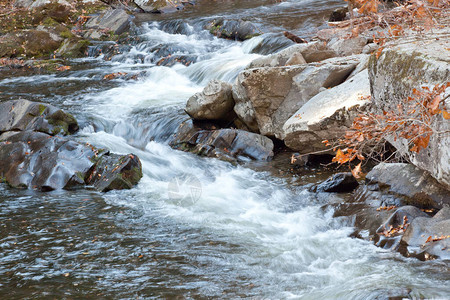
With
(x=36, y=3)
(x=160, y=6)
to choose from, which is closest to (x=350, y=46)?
(x=160, y=6)

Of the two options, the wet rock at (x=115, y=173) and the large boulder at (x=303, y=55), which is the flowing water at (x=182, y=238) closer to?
the wet rock at (x=115, y=173)

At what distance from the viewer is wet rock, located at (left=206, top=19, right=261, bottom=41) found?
16.7 metres

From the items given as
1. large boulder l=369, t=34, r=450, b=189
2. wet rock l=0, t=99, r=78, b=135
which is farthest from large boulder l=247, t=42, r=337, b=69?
wet rock l=0, t=99, r=78, b=135

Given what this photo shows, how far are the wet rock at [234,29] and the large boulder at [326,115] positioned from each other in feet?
28.4

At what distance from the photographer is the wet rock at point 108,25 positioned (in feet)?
66.7

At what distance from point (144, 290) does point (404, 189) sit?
351cm

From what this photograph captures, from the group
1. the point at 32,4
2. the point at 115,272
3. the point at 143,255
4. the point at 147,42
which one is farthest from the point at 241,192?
the point at 32,4

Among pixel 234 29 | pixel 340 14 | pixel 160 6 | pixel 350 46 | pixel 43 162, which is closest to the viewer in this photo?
pixel 43 162

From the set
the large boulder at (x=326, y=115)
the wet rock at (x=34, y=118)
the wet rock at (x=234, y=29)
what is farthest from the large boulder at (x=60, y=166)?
the wet rock at (x=234, y=29)

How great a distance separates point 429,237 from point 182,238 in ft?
9.43

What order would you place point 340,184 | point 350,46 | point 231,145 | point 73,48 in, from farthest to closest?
point 73,48 < point 350,46 < point 231,145 < point 340,184

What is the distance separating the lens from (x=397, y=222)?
17.9 ft

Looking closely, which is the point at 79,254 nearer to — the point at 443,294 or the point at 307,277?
the point at 307,277

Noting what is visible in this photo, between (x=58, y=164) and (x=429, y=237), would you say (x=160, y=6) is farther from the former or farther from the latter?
(x=429, y=237)
